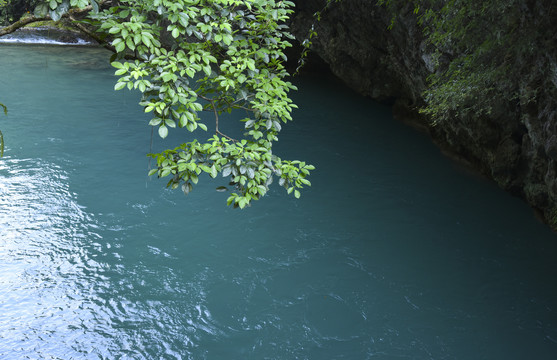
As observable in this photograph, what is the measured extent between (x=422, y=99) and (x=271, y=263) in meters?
8.46

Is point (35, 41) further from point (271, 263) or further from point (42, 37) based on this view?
point (271, 263)

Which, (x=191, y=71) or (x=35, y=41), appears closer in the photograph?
(x=191, y=71)

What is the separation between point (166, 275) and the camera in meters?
8.66

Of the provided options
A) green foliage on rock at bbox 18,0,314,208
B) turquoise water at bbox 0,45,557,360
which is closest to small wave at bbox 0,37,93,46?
turquoise water at bbox 0,45,557,360

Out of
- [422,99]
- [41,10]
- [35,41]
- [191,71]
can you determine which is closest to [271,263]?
[191,71]

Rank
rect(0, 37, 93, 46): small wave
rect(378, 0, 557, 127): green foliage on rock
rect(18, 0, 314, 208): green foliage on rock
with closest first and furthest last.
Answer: rect(18, 0, 314, 208): green foliage on rock → rect(378, 0, 557, 127): green foliage on rock → rect(0, 37, 93, 46): small wave

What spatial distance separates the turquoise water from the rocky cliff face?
0.70 metres

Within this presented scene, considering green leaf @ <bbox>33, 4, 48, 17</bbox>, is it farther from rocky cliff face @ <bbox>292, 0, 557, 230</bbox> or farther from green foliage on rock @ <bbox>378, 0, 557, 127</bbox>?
rocky cliff face @ <bbox>292, 0, 557, 230</bbox>

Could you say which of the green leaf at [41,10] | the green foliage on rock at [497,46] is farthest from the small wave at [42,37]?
the green leaf at [41,10]

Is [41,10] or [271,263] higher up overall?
[41,10]

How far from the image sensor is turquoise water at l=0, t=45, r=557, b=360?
739 centimetres

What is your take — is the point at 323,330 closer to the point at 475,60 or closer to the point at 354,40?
the point at 475,60

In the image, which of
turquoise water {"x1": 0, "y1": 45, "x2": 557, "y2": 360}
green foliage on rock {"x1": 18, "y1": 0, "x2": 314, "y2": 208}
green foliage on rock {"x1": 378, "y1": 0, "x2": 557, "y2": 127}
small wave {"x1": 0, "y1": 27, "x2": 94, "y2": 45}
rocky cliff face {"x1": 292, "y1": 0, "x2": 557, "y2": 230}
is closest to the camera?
green foliage on rock {"x1": 18, "y1": 0, "x2": 314, "y2": 208}

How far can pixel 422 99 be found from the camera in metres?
15.3
